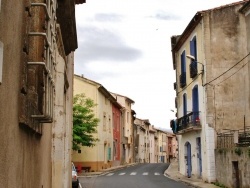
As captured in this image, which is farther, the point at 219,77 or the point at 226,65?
the point at 226,65

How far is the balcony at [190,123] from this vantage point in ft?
85.1

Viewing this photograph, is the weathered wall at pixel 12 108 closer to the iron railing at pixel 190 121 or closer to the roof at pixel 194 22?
the roof at pixel 194 22

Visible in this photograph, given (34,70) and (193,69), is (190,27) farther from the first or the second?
(34,70)

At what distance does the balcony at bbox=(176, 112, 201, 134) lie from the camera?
85.1ft

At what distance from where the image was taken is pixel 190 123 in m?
27.0

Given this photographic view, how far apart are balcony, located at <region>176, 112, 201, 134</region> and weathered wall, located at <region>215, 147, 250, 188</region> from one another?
2531 millimetres

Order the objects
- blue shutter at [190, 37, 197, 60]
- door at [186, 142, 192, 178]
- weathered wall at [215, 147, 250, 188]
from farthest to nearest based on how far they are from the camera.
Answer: door at [186, 142, 192, 178], blue shutter at [190, 37, 197, 60], weathered wall at [215, 147, 250, 188]

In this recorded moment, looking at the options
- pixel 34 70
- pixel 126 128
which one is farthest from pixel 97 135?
pixel 34 70

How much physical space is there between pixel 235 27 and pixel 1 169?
2373cm

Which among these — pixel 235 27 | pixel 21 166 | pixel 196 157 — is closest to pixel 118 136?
pixel 196 157

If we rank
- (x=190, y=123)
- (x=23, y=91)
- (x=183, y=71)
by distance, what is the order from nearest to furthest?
(x=23, y=91), (x=190, y=123), (x=183, y=71)

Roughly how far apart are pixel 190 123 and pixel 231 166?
653cm

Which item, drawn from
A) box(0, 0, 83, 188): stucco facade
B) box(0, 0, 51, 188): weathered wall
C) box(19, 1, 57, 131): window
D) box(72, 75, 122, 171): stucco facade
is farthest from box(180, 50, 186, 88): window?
box(0, 0, 51, 188): weathered wall

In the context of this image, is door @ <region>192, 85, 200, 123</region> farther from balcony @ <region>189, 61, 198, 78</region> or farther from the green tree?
the green tree
